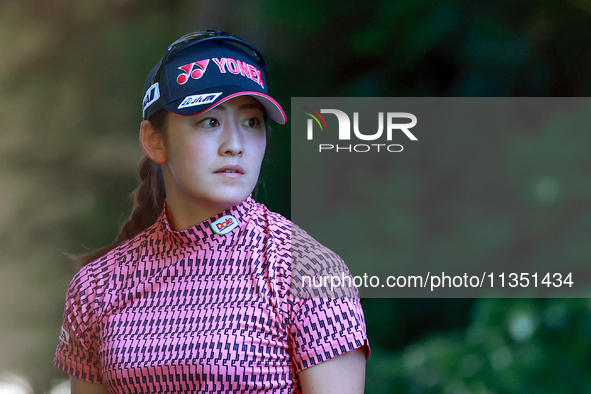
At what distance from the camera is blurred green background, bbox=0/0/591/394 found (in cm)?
169

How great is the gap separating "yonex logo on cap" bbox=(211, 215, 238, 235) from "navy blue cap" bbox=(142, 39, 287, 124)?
0.83ft

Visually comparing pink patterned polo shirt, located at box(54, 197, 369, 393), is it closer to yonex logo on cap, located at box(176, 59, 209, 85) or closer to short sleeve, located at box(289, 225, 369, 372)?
short sleeve, located at box(289, 225, 369, 372)

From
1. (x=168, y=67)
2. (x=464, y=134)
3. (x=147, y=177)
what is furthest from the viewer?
(x=464, y=134)

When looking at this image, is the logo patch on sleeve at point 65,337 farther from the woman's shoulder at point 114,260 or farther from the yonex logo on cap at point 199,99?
the yonex logo on cap at point 199,99

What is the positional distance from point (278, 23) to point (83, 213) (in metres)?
0.86

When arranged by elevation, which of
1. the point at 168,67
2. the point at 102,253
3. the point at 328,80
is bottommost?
the point at 102,253

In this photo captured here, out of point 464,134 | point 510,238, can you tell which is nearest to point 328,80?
point 464,134

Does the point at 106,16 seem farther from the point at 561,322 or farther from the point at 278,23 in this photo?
the point at 561,322

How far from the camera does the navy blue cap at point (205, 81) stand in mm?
1252

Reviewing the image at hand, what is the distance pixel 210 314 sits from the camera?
1.24 metres

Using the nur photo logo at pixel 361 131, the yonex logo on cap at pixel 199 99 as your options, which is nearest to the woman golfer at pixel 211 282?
the yonex logo on cap at pixel 199 99

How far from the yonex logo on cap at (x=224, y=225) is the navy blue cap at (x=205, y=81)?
251 mm

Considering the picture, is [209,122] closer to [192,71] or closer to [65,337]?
[192,71]

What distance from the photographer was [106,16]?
1.83 metres
